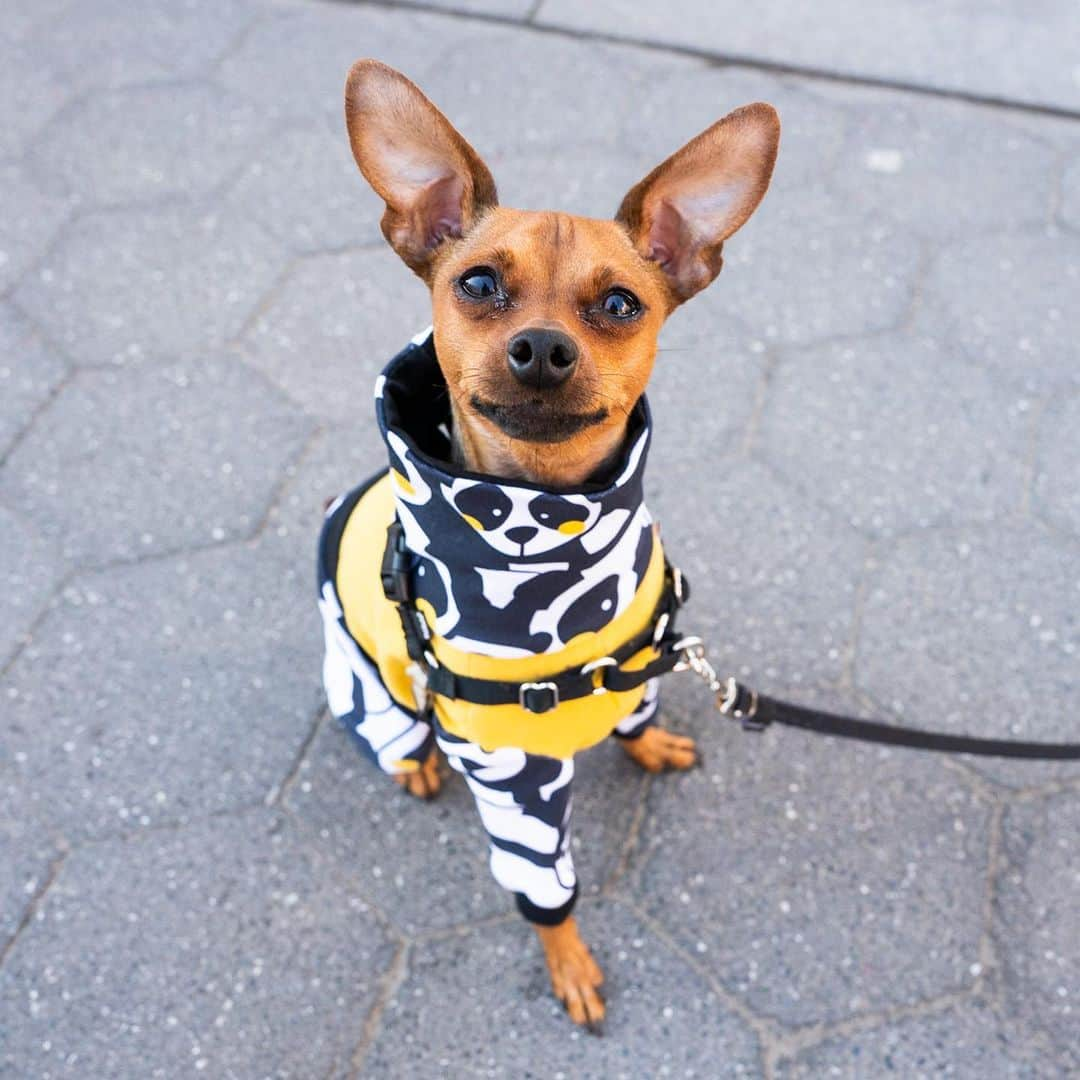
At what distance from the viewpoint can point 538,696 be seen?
178 cm

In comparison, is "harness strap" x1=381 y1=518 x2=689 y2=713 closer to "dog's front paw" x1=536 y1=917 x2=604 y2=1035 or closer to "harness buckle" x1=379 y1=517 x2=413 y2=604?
"harness buckle" x1=379 y1=517 x2=413 y2=604

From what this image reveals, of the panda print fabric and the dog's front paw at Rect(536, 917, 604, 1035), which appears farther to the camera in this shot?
the dog's front paw at Rect(536, 917, 604, 1035)

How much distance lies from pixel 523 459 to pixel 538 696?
41 centimetres

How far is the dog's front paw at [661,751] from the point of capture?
8.29ft

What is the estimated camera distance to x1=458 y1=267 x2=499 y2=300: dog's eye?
1.80 meters

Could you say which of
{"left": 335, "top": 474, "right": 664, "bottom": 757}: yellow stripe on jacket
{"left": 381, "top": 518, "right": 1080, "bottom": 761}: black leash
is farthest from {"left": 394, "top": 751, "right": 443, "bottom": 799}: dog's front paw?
{"left": 381, "top": 518, "right": 1080, "bottom": 761}: black leash

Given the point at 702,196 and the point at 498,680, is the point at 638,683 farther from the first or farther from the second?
the point at 702,196

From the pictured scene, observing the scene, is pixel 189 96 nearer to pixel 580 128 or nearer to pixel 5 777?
pixel 580 128

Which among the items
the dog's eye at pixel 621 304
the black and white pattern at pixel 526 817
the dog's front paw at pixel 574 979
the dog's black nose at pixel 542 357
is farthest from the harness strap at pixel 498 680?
the dog's front paw at pixel 574 979

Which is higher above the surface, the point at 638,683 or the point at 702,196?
the point at 702,196

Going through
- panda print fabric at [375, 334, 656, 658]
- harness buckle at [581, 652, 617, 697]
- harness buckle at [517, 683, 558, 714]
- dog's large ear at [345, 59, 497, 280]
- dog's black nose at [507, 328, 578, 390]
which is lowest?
harness buckle at [581, 652, 617, 697]

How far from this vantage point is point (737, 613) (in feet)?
9.27

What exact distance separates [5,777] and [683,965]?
1.68 meters

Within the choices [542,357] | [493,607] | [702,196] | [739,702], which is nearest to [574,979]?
[739,702]
